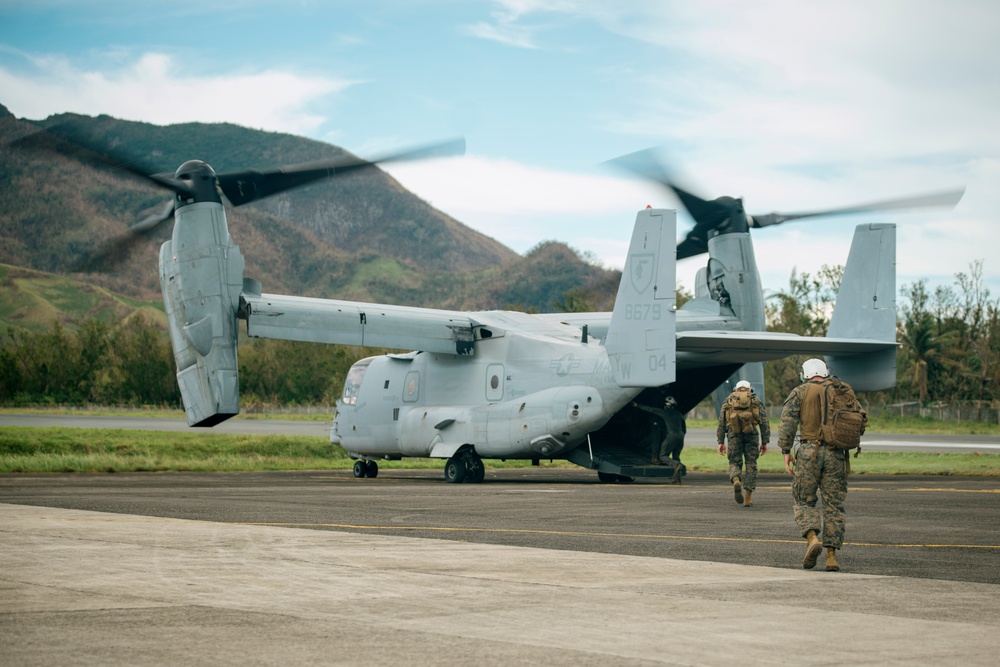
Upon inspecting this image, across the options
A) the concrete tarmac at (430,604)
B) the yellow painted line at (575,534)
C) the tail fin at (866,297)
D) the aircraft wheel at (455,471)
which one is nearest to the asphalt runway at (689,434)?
the tail fin at (866,297)

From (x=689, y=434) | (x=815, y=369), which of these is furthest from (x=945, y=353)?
(x=815, y=369)

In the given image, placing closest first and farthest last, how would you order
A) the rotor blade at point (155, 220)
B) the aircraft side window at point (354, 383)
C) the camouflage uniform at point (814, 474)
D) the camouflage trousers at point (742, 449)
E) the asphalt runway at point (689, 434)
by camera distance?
the camouflage uniform at point (814, 474)
the camouflage trousers at point (742, 449)
the rotor blade at point (155, 220)
the aircraft side window at point (354, 383)
the asphalt runway at point (689, 434)

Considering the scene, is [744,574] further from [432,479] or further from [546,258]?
[546,258]

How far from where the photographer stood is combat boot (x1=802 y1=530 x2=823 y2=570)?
33.0ft

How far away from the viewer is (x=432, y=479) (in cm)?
2934

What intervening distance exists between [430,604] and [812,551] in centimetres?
387

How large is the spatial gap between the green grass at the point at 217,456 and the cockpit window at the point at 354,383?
4593 mm

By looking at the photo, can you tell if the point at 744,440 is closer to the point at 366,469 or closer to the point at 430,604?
the point at 430,604

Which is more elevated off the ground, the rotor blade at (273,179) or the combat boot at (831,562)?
the rotor blade at (273,179)

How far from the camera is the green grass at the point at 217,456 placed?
30.3 metres

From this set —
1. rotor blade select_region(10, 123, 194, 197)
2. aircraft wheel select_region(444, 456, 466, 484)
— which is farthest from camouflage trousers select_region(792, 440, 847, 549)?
aircraft wheel select_region(444, 456, 466, 484)

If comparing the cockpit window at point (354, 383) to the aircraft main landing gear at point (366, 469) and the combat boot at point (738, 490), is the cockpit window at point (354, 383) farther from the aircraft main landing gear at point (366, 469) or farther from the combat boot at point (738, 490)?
the combat boot at point (738, 490)

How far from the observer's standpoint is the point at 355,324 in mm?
25844

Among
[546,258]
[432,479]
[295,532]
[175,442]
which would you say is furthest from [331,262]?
[295,532]
